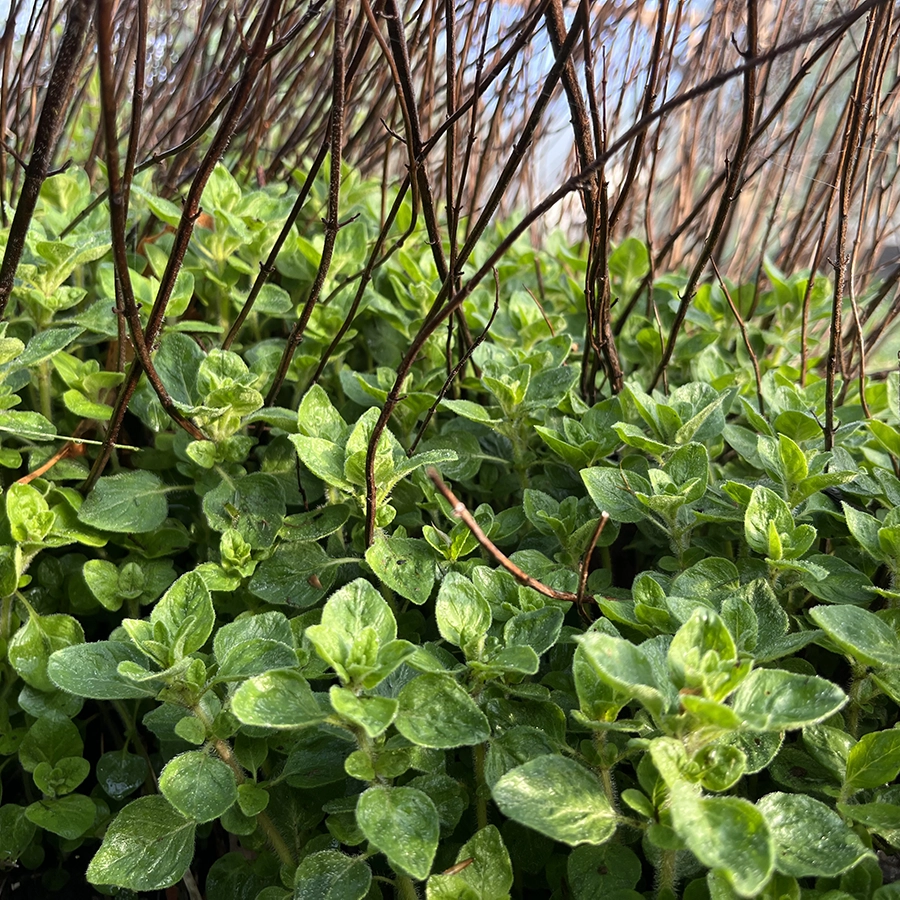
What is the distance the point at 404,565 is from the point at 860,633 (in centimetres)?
54

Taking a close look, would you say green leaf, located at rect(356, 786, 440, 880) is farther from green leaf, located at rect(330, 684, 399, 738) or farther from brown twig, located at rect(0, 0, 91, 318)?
brown twig, located at rect(0, 0, 91, 318)

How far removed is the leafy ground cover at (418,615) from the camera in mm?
786

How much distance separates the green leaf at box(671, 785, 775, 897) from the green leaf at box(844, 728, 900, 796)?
0.85 feet

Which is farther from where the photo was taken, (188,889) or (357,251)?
(357,251)

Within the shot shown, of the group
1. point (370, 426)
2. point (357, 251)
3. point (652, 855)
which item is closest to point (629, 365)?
point (357, 251)

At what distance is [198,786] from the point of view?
850mm

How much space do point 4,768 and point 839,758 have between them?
3.85 feet

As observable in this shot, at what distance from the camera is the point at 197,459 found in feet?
3.77

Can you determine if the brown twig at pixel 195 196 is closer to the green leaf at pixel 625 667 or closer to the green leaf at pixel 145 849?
the green leaf at pixel 145 849

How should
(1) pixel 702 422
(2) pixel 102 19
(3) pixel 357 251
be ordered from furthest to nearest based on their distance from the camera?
(3) pixel 357 251 < (1) pixel 702 422 < (2) pixel 102 19

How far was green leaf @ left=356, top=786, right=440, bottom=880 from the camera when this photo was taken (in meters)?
0.75

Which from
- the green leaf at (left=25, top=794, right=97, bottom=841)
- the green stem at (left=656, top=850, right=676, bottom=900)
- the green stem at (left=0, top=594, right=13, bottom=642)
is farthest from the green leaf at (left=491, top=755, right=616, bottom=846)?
the green stem at (left=0, top=594, right=13, bottom=642)

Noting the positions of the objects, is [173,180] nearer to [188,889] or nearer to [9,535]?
[9,535]

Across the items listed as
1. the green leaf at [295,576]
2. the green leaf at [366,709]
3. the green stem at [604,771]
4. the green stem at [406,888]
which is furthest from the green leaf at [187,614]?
the green stem at [604,771]
